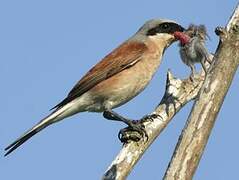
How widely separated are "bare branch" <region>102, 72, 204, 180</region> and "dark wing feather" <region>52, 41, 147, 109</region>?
0.89m

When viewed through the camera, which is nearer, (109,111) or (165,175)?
(165,175)

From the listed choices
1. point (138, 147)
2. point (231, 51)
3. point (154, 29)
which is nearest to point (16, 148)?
point (138, 147)

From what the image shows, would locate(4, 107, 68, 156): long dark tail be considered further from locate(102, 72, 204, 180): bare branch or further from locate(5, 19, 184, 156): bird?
locate(102, 72, 204, 180): bare branch

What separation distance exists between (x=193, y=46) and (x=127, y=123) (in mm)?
1080

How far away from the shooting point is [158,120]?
18.2 ft

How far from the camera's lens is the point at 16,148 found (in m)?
6.13

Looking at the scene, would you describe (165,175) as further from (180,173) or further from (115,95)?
(115,95)

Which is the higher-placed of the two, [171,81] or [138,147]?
[171,81]

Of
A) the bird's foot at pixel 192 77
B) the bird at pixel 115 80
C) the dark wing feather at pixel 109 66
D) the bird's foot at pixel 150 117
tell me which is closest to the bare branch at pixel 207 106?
the bird's foot at pixel 150 117

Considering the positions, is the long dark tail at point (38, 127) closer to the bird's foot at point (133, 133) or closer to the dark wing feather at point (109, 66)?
the dark wing feather at point (109, 66)

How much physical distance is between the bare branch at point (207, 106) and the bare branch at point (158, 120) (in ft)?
2.25

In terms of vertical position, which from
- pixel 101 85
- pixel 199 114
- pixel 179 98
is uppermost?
pixel 101 85

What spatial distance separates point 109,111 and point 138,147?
5.58 feet

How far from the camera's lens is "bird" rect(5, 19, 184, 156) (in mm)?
6594
